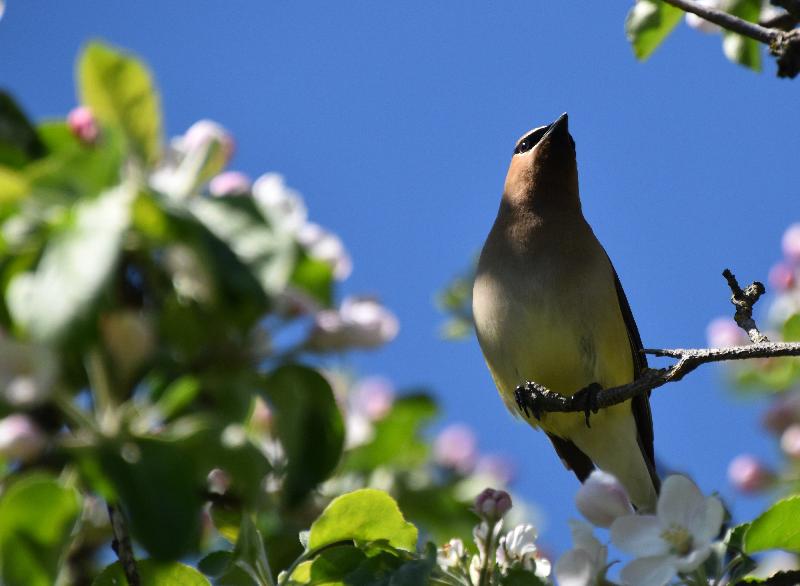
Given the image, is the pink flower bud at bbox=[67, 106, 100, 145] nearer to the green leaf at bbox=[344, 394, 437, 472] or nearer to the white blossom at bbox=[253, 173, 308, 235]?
the white blossom at bbox=[253, 173, 308, 235]

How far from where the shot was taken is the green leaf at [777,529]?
2.57 meters

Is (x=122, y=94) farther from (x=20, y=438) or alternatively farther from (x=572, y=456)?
(x=572, y=456)

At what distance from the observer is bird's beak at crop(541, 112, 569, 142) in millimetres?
5625

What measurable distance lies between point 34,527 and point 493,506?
1.35m

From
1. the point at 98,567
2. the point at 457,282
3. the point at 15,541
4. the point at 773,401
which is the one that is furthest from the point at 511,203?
the point at 15,541

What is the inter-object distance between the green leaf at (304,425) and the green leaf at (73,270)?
0.35m

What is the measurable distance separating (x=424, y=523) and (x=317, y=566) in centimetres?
107

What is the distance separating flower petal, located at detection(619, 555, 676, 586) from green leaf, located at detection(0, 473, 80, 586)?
4.11 ft

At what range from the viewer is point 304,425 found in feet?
5.90

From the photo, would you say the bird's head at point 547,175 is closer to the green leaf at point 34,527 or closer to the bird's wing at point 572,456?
the bird's wing at point 572,456

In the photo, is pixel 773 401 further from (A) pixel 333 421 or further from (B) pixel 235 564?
(A) pixel 333 421

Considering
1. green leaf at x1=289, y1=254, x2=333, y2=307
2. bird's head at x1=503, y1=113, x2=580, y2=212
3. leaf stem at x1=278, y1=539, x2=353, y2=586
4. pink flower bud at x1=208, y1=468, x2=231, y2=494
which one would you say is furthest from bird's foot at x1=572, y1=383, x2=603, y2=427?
green leaf at x1=289, y1=254, x2=333, y2=307

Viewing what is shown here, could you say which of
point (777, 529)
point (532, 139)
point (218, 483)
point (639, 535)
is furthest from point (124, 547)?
point (532, 139)

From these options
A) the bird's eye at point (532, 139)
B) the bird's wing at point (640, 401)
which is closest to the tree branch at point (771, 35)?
the bird's wing at point (640, 401)
